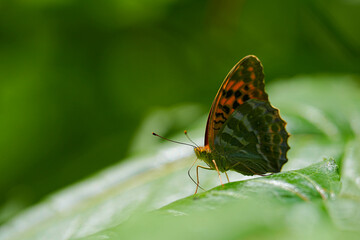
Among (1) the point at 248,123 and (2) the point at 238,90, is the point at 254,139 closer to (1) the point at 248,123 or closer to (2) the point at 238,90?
(1) the point at 248,123

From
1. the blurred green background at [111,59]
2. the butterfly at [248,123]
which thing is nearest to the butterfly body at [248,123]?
the butterfly at [248,123]

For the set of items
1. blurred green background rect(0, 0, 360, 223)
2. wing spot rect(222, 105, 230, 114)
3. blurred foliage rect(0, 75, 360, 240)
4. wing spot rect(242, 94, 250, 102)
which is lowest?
blurred foliage rect(0, 75, 360, 240)

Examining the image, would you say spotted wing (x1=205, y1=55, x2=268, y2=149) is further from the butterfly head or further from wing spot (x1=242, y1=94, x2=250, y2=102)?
the butterfly head

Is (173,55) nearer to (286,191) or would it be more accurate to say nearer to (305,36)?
(305,36)

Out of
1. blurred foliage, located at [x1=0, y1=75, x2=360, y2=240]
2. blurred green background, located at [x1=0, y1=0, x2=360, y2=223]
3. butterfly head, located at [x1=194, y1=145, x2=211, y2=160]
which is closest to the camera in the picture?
blurred foliage, located at [x1=0, y1=75, x2=360, y2=240]

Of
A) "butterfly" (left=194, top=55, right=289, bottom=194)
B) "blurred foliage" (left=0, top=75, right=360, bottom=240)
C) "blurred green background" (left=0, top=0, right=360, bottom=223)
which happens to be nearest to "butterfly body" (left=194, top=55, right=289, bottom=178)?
"butterfly" (left=194, top=55, right=289, bottom=194)

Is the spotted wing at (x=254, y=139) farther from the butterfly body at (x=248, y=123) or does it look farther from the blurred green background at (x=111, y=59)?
the blurred green background at (x=111, y=59)

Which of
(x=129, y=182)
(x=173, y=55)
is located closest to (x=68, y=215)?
(x=129, y=182)
